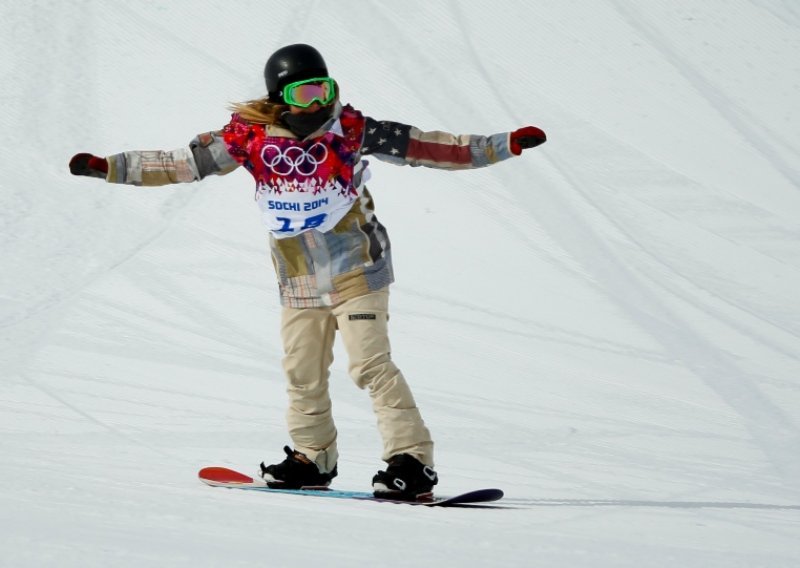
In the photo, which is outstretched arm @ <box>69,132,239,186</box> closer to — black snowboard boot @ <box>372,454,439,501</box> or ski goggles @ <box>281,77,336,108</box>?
ski goggles @ <box>281,77,336,108</box>

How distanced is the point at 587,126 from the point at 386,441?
532 centimetres

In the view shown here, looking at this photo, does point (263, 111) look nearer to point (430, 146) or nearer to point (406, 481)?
point (430, 146)

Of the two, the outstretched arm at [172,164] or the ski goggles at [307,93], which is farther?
the outstretched arm at [172,164]

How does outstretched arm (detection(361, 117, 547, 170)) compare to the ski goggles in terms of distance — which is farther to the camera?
outstretched arm (detection(361, 117, 547, 170))

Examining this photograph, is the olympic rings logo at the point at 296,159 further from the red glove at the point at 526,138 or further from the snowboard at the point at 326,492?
the snowboard at the point at 326,492

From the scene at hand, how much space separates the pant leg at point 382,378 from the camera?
4.09 m

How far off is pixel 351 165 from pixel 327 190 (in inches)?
4.6

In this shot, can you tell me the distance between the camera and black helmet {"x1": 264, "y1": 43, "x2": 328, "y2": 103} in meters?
4.04

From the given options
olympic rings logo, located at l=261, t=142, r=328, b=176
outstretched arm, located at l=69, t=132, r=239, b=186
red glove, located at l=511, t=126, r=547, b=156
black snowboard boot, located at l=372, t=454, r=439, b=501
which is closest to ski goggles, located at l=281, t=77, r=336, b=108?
olympic rings logo, located at l=261, t=142, r=328, b=176

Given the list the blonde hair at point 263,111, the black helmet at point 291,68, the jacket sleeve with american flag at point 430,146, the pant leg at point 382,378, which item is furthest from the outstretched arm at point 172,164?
the pant leg at point 382,378

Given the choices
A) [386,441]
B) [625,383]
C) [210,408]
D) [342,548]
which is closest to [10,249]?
[210,408]

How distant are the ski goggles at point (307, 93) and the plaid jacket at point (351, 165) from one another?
9 centimetres

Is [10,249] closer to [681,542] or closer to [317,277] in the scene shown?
[317,277]

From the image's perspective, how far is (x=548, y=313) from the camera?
22.5ft
